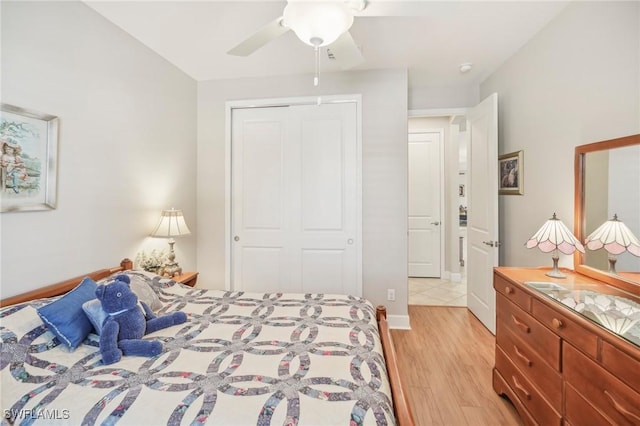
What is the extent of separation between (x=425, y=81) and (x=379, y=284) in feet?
7.62

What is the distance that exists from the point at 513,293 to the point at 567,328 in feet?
1.54

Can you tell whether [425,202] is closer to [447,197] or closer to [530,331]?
[447,197]

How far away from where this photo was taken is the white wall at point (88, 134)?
1.57 metres

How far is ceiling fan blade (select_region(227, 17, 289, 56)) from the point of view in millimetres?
1410

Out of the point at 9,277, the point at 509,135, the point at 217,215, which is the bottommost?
the point at 9,277

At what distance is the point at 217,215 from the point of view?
3.26 m

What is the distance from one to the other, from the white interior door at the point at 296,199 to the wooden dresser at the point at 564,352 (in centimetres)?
147

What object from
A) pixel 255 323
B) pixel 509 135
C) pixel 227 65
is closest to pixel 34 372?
pixel 255 323

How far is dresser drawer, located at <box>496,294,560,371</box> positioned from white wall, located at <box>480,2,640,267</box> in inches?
26.2

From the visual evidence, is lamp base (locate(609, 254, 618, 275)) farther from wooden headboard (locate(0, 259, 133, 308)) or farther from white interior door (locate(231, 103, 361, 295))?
wooden headboard (locate(0, 259, 133, 308))

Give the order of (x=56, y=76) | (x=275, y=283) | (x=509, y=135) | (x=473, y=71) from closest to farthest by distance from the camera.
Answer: (x=56, y=76) < (x=509, y=135) < (x=473, y=71) < (x=275, y=283)

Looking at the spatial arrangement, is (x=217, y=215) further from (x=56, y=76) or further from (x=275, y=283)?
(x=56, y=76)

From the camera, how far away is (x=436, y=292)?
4.15m

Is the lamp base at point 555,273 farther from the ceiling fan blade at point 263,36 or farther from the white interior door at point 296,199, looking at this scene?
the ceiling fan blade at point 263,36
